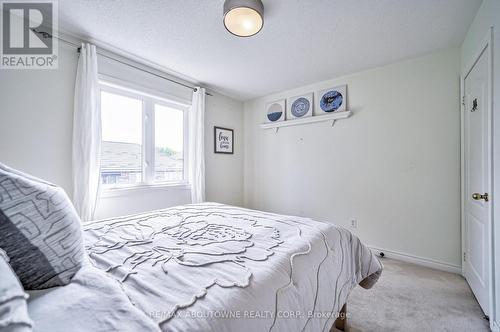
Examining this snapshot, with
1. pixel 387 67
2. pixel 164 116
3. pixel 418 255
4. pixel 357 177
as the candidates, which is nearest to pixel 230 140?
pixel 164 116

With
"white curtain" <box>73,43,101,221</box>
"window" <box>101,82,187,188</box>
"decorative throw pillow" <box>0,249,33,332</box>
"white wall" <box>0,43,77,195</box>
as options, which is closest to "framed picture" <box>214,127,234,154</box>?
"window" <box>101,82,187,188</box>

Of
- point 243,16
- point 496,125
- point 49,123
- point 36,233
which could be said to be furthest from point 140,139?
point 496,125

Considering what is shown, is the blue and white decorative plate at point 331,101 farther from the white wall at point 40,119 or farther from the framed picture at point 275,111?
the white wall at point 40,119

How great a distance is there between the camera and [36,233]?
0.65 m

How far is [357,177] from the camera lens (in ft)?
9.59

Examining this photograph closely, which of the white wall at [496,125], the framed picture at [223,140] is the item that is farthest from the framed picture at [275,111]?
the white wall at [496,125]

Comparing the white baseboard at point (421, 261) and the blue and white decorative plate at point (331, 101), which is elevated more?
the blue and white decorative plate at point (331, 101)

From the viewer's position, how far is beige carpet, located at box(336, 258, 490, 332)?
4.92 ft

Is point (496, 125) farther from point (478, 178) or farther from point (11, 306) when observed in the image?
point (11, 306)

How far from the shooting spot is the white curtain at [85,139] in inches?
83.9

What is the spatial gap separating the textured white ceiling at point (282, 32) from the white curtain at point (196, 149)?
548 mm

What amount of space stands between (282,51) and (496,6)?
1653 millimetres

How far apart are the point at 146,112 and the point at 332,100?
268 centimetres

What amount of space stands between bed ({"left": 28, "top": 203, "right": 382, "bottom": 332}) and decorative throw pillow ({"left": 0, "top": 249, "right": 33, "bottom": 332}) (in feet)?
0.29
